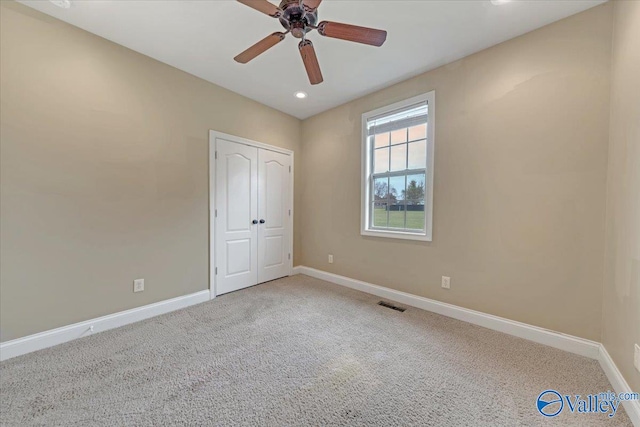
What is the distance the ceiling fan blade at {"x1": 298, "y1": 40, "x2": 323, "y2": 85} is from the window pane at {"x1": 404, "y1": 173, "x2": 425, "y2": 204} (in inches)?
65.4

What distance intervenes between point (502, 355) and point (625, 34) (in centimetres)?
241

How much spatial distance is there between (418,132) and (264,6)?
216 centimetres

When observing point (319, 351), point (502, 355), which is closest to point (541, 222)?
point (502, 355)

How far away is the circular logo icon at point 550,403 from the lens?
1380 millimetres

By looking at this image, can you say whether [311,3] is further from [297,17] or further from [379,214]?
[379,214]

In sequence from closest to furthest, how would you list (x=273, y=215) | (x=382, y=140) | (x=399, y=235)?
(x=399, y=235), (x=382, y=140), (x=273, y=215)

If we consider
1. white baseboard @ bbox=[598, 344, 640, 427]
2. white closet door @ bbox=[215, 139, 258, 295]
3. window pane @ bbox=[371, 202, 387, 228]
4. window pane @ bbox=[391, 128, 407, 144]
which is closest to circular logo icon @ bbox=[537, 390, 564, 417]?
white baseboard @ bbox=[598, 344, 640, 427]

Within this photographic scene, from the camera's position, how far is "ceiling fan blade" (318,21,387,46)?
1.45 meters

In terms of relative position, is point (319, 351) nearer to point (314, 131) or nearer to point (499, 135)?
point (499, 135)

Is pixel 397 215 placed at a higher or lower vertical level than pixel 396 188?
lower

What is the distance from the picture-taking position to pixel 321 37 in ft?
7.11

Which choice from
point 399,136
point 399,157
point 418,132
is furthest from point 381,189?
point 418,132

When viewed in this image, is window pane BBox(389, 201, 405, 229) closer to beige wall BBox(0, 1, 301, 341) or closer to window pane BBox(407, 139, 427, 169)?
window pane BBox(407, 139, 427, 169)

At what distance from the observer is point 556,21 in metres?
1.97
